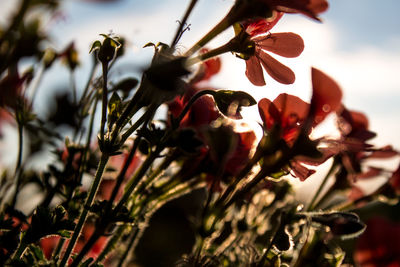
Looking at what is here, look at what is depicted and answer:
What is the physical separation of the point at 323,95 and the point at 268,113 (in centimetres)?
12

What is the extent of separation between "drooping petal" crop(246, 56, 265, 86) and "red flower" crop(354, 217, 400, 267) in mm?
319

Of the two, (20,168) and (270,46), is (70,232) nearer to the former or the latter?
(20,168)

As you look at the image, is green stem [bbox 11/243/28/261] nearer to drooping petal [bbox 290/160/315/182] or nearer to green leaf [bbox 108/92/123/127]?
green leaf [bbox 108/92/123/127]

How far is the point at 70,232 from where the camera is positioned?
67 cm

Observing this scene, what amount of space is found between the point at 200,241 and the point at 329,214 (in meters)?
0.17

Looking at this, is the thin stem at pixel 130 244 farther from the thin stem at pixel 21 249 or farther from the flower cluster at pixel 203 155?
the thin stem at pixel 21 249

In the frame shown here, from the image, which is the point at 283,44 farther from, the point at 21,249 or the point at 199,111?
the point at 21,249

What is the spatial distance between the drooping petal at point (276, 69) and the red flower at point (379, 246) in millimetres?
310

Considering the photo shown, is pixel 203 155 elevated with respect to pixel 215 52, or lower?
lower

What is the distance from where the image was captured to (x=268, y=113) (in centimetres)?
71

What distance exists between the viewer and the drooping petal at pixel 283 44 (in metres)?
0.81

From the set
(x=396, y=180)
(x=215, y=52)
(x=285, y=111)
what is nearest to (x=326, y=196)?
(x=396, y=180)

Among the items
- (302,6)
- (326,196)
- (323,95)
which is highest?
(302,6)

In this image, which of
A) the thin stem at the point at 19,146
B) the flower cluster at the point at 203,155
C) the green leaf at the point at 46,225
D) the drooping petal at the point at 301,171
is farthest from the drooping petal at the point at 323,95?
the thin stem at the point at 19,146
